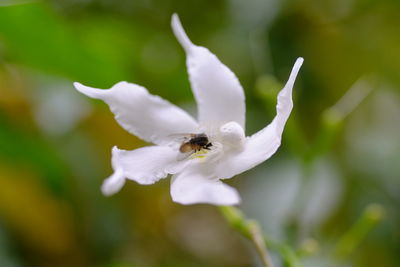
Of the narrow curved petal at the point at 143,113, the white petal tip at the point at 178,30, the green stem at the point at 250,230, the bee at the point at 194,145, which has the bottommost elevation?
the green stem at the point at 250,230

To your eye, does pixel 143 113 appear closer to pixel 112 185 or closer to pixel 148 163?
pixel 148 163

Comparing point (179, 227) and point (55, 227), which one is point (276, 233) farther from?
point (55, 227)

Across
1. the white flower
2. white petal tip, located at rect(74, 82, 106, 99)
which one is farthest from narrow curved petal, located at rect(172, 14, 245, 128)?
white petal tip, located at rect(74, 82, 106, 99)

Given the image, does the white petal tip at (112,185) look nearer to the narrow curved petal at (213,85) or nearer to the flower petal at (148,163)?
the flower petal at (148,163)

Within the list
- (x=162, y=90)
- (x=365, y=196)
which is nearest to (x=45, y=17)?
(x=162, y=90)

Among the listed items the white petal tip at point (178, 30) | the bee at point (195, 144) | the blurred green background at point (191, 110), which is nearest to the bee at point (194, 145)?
the bee at point (195, 144)

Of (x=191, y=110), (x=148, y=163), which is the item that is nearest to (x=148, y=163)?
(x=148, y=163)

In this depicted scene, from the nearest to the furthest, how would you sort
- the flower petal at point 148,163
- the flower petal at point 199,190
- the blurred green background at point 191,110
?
the flower petal at point 199,190
the flower petal at point 148,163
the blurred green background at point 191,110

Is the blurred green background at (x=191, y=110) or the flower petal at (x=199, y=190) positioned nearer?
the flower petal at (x=199, y=190)

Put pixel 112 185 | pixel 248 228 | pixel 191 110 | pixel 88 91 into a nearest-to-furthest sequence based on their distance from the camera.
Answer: pixel 112 185, pixel 88 91, pixel 248 228, pixel 191 110
